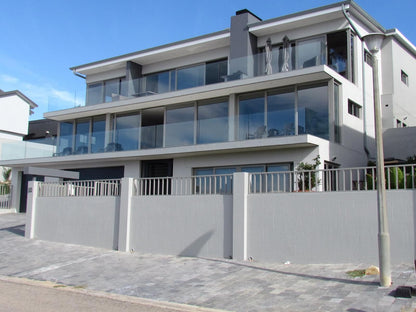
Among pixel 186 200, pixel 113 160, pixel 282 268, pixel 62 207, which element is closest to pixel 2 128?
pixel 113 160

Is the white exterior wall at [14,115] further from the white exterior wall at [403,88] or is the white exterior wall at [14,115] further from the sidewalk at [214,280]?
the white exterior wall at [403,88]

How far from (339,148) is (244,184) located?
607 centimetres

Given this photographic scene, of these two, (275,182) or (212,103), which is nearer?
(275,182)

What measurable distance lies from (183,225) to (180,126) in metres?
6.96

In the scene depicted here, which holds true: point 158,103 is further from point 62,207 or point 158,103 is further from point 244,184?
point 244,184

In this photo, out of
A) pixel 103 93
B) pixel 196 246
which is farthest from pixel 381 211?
pixel 103 93

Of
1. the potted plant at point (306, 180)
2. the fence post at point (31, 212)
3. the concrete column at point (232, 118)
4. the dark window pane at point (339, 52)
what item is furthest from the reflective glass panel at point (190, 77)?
the potted plant at point (306, 180)

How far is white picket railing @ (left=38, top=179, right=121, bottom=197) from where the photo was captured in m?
15.7

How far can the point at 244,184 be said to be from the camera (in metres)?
12.2

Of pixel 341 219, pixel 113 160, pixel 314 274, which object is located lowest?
pixel 314 274

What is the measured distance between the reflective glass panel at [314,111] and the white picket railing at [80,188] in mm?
7158

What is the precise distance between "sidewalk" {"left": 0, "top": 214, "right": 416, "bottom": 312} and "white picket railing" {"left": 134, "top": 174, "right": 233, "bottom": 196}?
2.04m

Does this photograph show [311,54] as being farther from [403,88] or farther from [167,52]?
[167,52]

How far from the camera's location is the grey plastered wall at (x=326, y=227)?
10.0 meters
